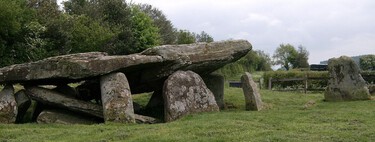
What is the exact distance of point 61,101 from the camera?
1680cm

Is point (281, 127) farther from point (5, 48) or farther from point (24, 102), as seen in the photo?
point (5, 48)

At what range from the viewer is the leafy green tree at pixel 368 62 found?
186 ft

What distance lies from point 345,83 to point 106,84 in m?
11.4

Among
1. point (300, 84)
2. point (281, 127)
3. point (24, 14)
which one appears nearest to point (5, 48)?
point (24, 14)

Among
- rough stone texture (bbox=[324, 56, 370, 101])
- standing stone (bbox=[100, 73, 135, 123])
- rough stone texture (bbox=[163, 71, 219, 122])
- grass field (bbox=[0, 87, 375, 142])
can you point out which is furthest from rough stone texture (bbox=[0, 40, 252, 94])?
rough stone texture (bbox=[324, 56, 370, 101])

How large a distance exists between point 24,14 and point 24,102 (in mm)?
19888

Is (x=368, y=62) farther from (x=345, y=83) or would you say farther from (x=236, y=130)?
(x=236, y=130)

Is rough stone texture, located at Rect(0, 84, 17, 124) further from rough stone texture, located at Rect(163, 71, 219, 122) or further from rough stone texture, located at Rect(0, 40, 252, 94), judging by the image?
rough stone texture, located at Rect(163, 71, 219, 122)

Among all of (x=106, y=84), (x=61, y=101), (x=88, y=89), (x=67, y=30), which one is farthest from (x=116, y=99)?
(x=67, y=30)

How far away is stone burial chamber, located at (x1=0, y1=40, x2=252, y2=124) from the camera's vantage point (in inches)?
631

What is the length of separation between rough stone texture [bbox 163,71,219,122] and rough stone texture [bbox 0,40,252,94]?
78cm

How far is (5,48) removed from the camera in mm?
33094

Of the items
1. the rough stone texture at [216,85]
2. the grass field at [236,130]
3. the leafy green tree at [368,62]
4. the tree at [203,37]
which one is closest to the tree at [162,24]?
the tree at [203,37]

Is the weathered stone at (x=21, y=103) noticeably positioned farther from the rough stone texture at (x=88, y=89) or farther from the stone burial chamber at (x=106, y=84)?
the rough stone texture at (x=88, y=89)
